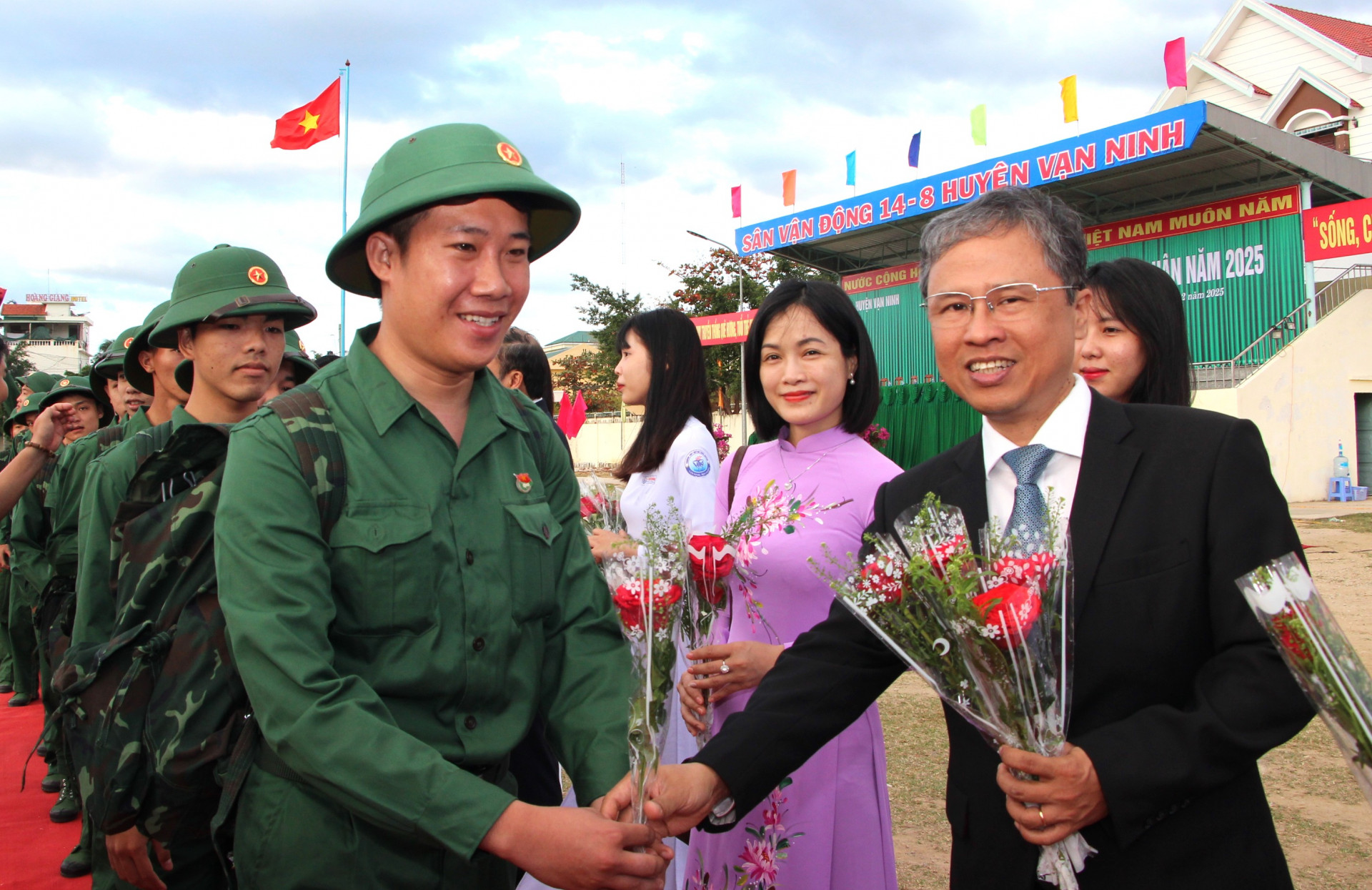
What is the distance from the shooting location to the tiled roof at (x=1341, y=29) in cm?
2497

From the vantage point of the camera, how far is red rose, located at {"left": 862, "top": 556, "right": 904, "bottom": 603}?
61.6 inches

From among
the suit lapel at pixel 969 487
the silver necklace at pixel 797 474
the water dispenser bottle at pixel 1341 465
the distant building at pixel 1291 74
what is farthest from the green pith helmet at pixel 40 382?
the distant building at pixel 1291 74

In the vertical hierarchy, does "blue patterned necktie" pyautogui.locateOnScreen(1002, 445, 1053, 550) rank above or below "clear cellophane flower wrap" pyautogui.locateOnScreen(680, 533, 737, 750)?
above

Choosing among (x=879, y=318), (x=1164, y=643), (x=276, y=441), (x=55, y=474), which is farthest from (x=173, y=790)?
(x=879, y=318)

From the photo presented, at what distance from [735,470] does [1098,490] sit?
5.18ft

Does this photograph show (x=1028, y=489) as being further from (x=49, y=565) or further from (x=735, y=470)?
(x=49, y=565)

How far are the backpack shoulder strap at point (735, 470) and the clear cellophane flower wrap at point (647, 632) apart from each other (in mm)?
837

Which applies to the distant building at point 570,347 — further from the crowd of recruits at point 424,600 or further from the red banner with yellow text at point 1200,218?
the crowd of recruits at point 424,600

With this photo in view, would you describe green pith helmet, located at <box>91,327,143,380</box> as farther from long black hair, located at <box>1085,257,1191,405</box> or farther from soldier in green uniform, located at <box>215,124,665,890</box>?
long black hair, located at <box>1085,257,1191,405</box>

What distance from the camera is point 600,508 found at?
300 centimetres

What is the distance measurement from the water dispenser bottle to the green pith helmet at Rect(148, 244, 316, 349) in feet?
68.8

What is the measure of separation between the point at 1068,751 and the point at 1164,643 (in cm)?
25

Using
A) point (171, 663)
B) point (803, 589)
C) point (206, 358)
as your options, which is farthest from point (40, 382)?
point (803, 589)

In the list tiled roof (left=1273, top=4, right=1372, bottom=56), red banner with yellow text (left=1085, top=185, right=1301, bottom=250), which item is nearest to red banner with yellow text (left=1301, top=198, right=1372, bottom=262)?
red banner with yellow text (left=1085, top=185, right=1301, bottom=250)
